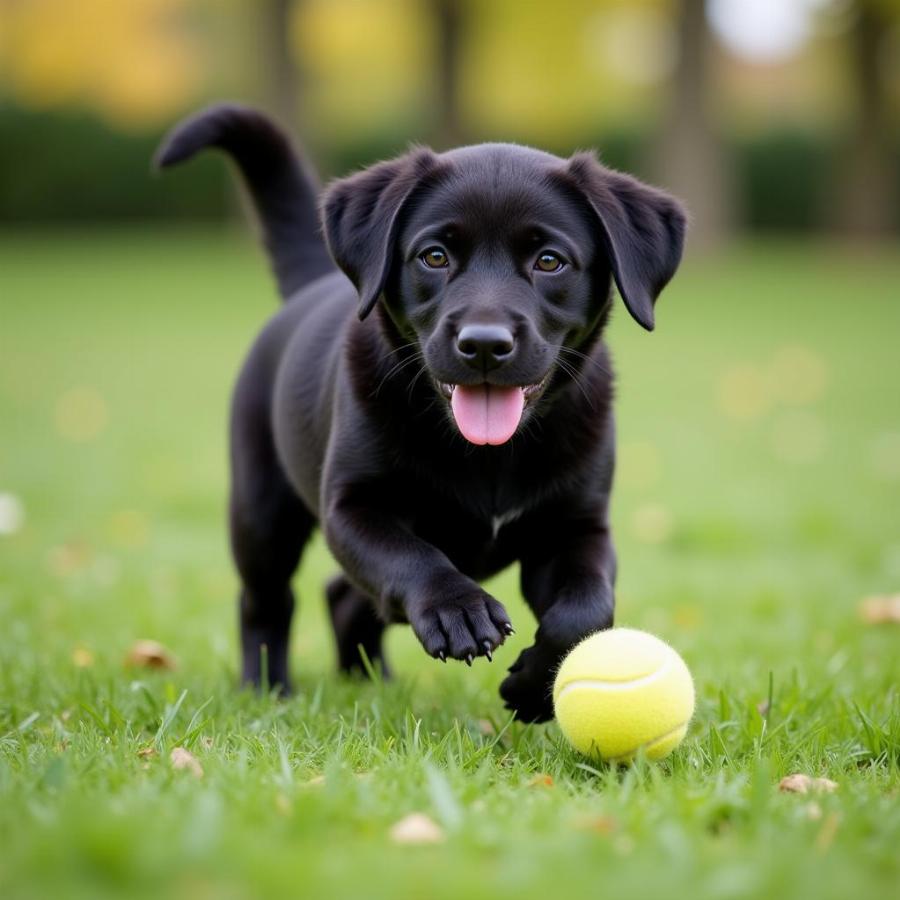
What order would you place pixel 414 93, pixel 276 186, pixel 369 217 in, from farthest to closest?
pixel 414 93
pixel 276 186
pixel 369 217

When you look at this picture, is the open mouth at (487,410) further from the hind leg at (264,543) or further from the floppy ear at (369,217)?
the hind leg at (264,543)

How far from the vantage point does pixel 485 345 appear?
2783 mm

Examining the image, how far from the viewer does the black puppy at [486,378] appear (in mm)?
2869

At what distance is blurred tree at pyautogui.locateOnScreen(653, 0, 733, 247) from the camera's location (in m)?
19.9

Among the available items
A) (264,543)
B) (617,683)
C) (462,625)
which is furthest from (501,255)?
(264,543)

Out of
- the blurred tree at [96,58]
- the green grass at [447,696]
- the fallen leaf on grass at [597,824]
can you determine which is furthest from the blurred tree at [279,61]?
the fallen leaf on grass at [597,824]

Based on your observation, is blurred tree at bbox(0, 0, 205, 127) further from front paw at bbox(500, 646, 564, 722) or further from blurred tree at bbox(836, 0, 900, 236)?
front paw at bbox(500, 646, 564, 722)

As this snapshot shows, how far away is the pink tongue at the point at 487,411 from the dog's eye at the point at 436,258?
334 millimetres

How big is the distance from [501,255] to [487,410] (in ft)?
1.28

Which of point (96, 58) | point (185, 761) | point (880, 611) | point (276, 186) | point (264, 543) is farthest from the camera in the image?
point (96, 58)

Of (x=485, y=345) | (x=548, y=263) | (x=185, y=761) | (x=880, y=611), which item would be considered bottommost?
(x=880, y=611)

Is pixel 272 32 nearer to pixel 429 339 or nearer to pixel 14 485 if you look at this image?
pixel 14 485

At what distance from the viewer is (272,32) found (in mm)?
22234

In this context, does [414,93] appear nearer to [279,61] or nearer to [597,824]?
[279,61]
